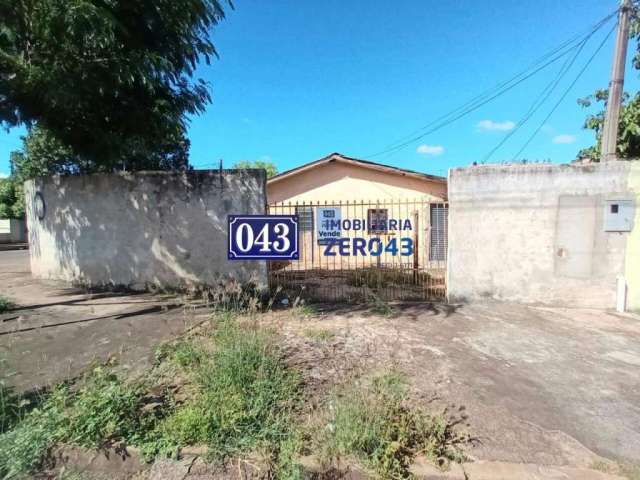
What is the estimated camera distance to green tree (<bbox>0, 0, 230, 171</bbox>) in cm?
404

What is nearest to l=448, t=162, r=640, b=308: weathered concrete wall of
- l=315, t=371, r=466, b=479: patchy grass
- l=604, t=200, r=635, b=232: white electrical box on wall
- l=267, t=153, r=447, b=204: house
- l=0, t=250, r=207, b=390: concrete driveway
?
l=604, t=200, r=635, b=232: white electrical box on wall

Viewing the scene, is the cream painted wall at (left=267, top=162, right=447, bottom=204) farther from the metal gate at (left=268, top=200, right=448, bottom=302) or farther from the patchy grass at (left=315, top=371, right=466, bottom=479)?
the patchy grass at (left=315, top=371, right=466, bottom=479)

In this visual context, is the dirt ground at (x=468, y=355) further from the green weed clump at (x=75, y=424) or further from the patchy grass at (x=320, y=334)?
the green weed clump at (x=75, y=424)

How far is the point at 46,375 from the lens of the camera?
3049 mm

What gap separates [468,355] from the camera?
364 centimetres

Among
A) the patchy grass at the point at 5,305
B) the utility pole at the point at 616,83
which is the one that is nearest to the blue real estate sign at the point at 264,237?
the patchy grass at the point at 5,305

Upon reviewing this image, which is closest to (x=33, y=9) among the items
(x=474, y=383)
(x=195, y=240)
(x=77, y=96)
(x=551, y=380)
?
(x=77, y=96)

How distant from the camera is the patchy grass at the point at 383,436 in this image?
200cm

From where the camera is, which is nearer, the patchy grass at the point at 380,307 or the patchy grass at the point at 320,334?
the patchy grass at the point at 320,334

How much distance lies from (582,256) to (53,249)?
10.6 meters

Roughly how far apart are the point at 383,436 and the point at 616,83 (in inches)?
279

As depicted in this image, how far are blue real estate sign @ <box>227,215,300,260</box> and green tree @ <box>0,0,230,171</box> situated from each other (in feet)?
8.32

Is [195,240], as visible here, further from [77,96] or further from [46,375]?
[46,375]

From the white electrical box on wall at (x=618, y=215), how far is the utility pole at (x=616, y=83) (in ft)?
2.72
